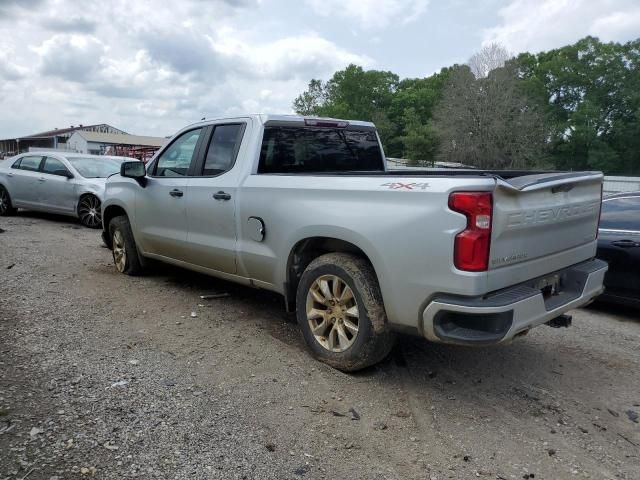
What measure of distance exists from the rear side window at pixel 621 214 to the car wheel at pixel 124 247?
18.1ft

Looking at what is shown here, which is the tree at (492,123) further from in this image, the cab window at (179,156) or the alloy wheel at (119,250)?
the cab window at (179,156)

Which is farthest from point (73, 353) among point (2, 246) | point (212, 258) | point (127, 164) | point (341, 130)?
point (2, 246)

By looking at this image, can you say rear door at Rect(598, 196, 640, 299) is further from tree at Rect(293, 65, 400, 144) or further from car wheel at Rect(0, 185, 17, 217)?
tree at Rect(293, 65, 400, 144)

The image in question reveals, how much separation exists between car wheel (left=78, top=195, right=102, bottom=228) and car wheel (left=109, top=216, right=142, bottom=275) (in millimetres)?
4500

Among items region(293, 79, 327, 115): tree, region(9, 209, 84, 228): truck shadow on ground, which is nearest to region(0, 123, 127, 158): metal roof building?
region(293, 79, 327, 115): tree

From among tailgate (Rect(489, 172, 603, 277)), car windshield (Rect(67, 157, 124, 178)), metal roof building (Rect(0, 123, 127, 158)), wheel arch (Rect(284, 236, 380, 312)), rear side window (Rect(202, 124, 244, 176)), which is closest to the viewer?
tailgate (Rect(489, 172, 603, 277))

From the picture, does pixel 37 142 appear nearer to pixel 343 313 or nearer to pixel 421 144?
pixel 421 144

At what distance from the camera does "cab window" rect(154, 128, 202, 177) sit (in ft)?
17.8

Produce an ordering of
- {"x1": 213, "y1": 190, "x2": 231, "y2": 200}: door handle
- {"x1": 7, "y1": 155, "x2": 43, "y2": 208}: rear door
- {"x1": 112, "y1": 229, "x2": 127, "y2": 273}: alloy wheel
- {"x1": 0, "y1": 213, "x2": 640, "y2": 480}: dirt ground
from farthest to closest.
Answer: {"x1": 7, "y1": 155, "x2": 43, "y2": 208}: rear door → {"x1": 112, "y1": 229, "x2": 127, "y2": 273}: alloy wheel → {"x1": 213, "y1": 190, "x2": 231, "y2": 200}: door handle → {"x1": 0, "y1": 213, "x2": 640, "y2": 480}: dirt ground

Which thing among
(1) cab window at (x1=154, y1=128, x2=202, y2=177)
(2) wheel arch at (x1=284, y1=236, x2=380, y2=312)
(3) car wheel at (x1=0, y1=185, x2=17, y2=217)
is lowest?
(3) car wheel at (x1=0, y1=185, x2=17, y2=217)

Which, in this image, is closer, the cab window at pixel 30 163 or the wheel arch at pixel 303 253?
the wheel arch at pixel 303 253

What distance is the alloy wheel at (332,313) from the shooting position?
3.82 meters

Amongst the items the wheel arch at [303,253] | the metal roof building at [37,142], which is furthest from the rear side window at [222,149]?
the metal roof building at [37,142]

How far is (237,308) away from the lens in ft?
18.1
